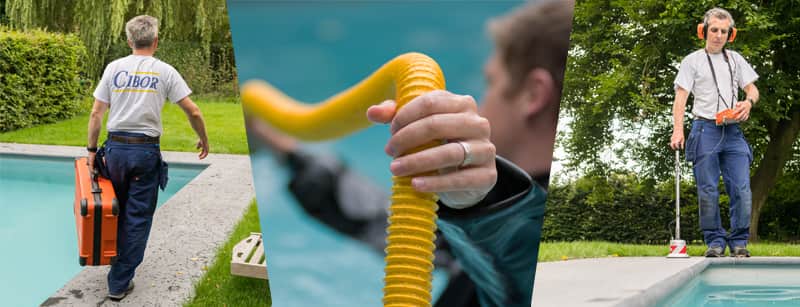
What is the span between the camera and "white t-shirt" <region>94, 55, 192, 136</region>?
172 cm

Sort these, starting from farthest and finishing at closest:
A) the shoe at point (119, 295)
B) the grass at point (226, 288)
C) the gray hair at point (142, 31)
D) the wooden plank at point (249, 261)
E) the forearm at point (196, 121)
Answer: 1. the wooden plank at point (249, 261)
2. the grass at point (226, 288)
3. the shoe at point (119, 295)
4. the forearm at point (196, 121)
5. the gray hair at point (142, 31)

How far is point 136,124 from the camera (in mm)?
1760

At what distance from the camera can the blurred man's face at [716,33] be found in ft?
8.41

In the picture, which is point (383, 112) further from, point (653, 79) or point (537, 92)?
point (653, 79)

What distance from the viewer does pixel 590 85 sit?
5699 millimetres

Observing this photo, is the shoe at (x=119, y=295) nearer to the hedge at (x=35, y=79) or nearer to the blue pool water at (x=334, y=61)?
the blue pool water at (x=334, y=61)

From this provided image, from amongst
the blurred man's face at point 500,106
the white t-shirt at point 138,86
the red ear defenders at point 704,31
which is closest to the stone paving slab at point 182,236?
the white t-shirt at point 138,86

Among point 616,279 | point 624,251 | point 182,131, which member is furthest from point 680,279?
point 182,131

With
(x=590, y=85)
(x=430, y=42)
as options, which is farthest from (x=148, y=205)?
(x=590, y=85)

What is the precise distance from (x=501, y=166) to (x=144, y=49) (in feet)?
3.21

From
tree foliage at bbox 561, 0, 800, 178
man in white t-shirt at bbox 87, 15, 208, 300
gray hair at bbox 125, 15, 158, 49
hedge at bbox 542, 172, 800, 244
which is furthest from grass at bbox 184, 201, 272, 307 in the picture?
hedge at bbox 542, 172, 800, 244

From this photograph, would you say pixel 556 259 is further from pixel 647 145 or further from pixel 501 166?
pixel 647 145

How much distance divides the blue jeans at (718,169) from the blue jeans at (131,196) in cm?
199

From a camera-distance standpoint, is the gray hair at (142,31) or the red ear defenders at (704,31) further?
the red ear defenders at (704,31)
